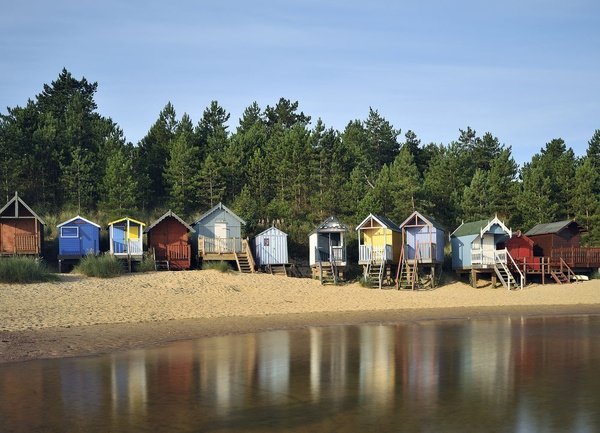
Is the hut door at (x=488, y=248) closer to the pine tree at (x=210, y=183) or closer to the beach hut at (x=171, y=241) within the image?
the beach hut at (x=171, y=241)

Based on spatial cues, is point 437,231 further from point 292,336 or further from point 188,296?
point 292,336

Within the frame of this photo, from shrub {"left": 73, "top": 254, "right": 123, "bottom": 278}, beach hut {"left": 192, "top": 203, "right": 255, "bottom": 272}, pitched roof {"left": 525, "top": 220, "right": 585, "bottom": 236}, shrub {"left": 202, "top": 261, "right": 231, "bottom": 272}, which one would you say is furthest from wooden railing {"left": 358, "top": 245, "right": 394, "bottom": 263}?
shrub {"left": 73, "top": 254, "right": 123, "bottom": 278}

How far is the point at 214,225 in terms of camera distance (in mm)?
40562

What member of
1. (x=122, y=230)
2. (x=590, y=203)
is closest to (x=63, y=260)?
(x=122, y=230)

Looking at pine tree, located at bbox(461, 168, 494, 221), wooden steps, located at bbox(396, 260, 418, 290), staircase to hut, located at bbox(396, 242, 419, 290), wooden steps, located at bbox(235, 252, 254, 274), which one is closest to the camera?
wooden steps, located at bbox(396, 260, 418, 290)

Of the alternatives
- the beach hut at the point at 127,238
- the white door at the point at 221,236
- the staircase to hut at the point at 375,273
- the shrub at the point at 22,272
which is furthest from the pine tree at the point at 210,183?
the shrub at the point at 22,272

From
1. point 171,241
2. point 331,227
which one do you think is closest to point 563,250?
point 331,227

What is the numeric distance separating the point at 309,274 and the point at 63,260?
14.3m

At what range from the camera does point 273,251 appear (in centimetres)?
3959

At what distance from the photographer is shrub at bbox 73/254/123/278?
108ft

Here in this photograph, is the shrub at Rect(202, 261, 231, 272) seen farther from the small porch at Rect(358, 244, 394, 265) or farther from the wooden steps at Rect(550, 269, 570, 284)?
the wooden steps at Rect(550, 269, 570, 284)

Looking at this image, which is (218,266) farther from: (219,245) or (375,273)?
(375,273)

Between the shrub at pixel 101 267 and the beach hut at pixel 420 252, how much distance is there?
583 inches

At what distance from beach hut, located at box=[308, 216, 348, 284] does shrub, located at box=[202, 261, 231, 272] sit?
5.10 m
